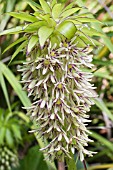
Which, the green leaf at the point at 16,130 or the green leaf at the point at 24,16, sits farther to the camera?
the green leaf at the point at 16,130

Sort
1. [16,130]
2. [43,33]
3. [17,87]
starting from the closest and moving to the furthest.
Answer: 1. [43,33]
2. [17,87]
3. [16,130]

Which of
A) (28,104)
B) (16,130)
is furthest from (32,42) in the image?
(16,130)

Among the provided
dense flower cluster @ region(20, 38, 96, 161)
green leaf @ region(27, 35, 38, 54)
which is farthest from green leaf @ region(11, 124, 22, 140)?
green leaf @ region(27, 35, 38, 54)

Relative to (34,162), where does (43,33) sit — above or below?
above

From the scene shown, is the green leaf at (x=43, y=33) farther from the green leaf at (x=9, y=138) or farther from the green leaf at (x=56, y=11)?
the green leaf at (x=9, y=138)

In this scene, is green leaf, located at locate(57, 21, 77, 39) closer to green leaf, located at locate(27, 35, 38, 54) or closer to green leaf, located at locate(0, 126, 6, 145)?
green leaf, located at locate(27, 35, 38, 54)

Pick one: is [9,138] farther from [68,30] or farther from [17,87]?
[68,30]

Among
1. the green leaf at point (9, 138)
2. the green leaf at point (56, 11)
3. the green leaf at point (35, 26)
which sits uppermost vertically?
the green leaf at point (56, 11)

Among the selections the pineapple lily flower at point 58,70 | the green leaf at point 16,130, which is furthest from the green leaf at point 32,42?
the green leaf at point 16,130
